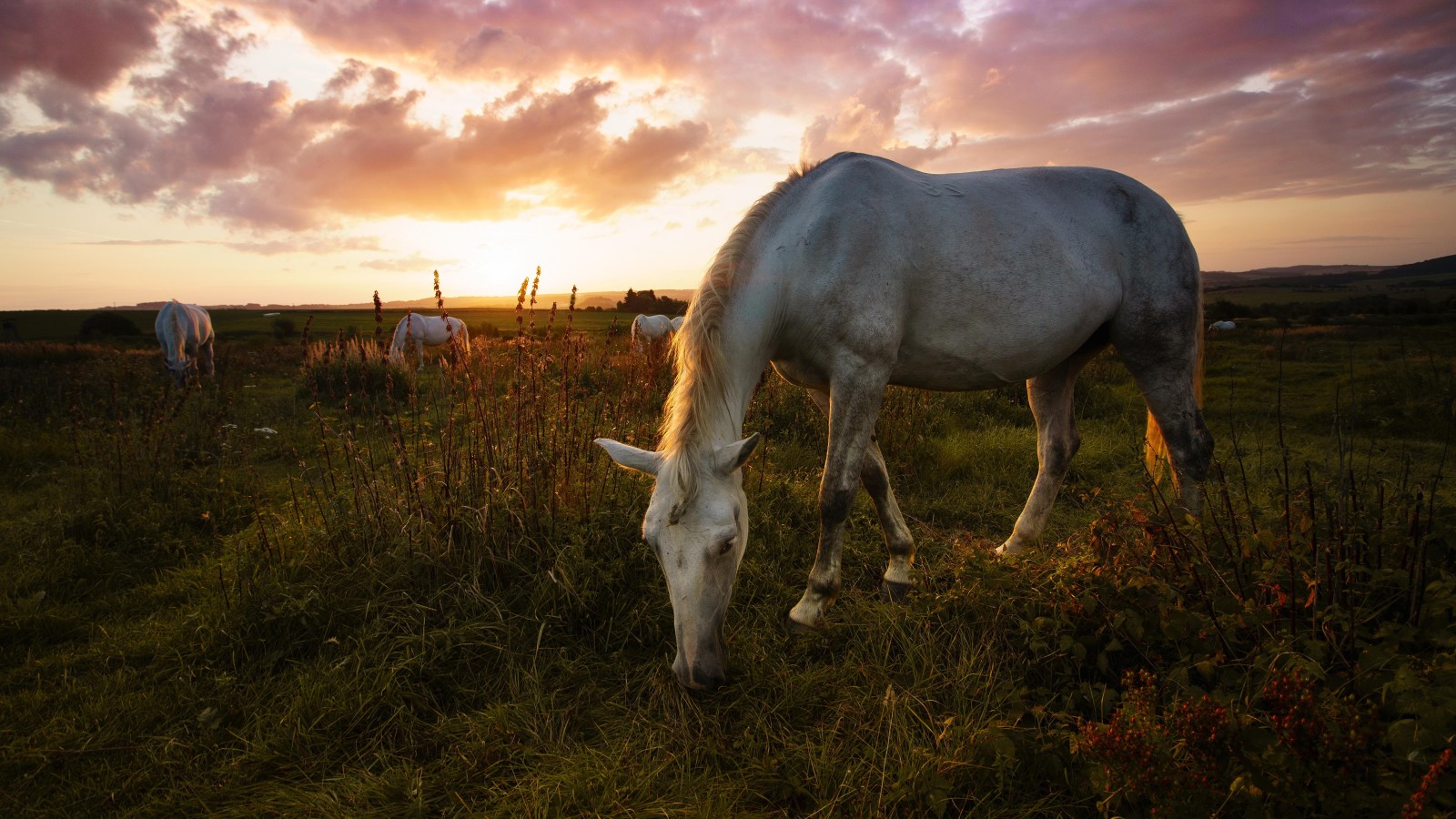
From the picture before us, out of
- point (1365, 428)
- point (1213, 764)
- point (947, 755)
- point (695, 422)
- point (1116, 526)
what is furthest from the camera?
point (1365, 428)

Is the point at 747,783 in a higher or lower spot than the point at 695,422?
lower

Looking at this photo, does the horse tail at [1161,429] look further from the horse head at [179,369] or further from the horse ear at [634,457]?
the horse head at [179,369]

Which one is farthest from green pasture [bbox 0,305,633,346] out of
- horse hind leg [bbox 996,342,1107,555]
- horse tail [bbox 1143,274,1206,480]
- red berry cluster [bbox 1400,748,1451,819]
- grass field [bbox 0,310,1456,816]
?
red berry cluster [bbox 1400,748,1451,819]

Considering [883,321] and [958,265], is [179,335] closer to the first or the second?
[883,321]

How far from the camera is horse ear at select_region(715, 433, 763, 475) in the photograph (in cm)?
236

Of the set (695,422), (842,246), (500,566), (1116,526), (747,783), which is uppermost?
(842,246)

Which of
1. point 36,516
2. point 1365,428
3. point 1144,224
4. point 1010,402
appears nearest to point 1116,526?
point 1144,224

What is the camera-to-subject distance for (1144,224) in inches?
139

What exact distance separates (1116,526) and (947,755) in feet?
4.63

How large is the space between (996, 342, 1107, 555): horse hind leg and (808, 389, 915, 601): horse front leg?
0.92 metres

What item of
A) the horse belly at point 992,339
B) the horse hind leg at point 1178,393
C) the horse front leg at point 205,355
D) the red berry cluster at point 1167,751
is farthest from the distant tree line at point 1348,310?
the horse front leg at point 205,355

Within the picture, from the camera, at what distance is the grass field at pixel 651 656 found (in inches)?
68.4

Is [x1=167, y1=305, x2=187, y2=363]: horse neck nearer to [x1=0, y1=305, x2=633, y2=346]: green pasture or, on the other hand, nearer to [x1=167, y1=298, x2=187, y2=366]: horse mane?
[x1=167, y1=298, x2=187, y2=366]: horse mane

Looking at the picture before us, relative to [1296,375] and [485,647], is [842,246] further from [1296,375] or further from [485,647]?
[1296,375]
